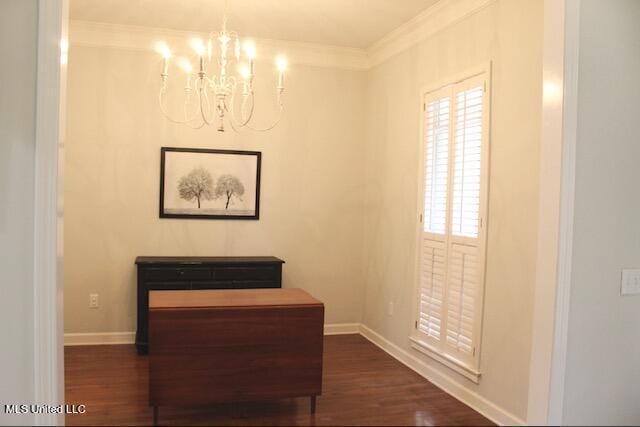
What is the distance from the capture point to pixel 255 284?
4715mm

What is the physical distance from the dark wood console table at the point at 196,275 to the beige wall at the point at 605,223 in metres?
2.75

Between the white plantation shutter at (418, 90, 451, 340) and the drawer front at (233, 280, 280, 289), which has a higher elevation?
the white plantation shutter at (418, 90, 451, 340)

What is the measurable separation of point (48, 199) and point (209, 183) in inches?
107

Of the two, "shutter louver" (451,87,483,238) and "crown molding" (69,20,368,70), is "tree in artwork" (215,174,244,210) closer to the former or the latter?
"crown molding" (69,20,368,70)

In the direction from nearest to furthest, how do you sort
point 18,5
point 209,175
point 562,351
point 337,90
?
1. point 18,5
2. point 562,351
3. point 209,175
4. point 337,90

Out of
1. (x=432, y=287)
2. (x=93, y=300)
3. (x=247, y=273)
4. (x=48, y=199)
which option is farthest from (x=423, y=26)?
(x=93, y=300)

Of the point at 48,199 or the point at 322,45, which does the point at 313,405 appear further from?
the point at 322,45

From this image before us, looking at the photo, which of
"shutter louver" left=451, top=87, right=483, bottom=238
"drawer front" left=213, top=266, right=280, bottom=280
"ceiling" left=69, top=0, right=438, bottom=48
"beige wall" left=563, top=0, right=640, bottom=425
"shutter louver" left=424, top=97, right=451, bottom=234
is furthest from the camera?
"drawer front" left=213, top=266, right=280, bottom=280

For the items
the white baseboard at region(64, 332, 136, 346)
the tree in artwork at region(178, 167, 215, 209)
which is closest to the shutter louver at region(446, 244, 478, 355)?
the tree in artwork at region(178, 167, 215, 209)

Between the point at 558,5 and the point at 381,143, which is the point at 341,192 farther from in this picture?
the point at 558,5

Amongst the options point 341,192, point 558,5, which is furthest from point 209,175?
point 558,5

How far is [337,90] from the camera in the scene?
531 centimetres

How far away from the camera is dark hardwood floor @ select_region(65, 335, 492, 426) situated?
10.6 feet

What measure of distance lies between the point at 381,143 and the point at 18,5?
333cm
